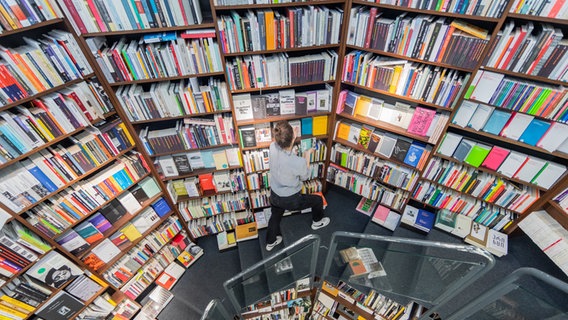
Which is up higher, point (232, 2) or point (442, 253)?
point (232, 2)

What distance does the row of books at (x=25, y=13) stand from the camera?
171 cm

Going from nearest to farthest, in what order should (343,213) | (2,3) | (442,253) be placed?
(2,3)
(442,253)
(343,213)

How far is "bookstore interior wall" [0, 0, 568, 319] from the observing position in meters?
2.05

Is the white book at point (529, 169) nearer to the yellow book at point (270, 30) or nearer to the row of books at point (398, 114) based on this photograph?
the row of books at point (398, 114)

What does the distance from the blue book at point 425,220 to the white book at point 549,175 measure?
1143 mm

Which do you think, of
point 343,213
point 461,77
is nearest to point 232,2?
point 461,77

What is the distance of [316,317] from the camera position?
4043mm

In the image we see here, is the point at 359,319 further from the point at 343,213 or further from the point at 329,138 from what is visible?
the point at 329,138

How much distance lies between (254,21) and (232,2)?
9.2 inches

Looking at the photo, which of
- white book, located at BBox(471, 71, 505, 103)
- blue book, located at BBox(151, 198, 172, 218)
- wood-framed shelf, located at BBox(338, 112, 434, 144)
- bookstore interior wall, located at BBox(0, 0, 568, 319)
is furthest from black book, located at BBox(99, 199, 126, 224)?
white book, located at BBox(471, 71, 505, 103)

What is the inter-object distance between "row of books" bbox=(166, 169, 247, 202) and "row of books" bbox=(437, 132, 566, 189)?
2406 millimetres

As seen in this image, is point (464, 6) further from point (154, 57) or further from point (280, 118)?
point (154, 57)

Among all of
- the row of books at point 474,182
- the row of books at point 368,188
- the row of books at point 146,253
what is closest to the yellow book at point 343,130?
the row of books at point 368,188

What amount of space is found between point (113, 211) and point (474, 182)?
3.97 meters
